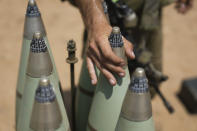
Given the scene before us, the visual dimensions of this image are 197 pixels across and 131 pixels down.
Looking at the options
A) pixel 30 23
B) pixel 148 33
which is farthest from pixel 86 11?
pixel 148 33

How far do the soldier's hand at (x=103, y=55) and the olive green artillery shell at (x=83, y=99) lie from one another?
0.54 ft

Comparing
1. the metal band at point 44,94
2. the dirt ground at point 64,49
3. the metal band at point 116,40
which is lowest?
the dirt ground at point 64,49

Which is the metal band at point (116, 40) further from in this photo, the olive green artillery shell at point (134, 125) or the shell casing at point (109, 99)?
the olive green artillery shell at point (134, 125)

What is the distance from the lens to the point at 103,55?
1015mm

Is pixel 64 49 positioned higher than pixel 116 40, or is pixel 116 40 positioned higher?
pixel 116 40

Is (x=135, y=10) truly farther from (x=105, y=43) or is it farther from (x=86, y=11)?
(x=105, y=43)

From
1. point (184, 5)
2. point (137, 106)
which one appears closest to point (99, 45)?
point (137, 106)

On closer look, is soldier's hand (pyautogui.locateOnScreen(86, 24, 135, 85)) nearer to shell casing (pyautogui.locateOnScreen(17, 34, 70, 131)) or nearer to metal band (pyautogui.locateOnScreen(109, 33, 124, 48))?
metal band (pyautogui.locateOnScreen(109, 33, 124, 48))

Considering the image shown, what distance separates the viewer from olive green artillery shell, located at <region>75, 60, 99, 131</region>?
127cm

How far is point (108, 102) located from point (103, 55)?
0.56 feet

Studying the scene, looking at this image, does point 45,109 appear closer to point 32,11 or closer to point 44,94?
point 44,94

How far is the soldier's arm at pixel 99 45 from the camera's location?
38.0 inches

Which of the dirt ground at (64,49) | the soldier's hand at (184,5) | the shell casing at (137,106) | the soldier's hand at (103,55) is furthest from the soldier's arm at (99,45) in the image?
the soldier's hand at (184,5)

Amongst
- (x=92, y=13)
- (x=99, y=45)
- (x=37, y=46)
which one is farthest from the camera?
(x=92, y=13)
